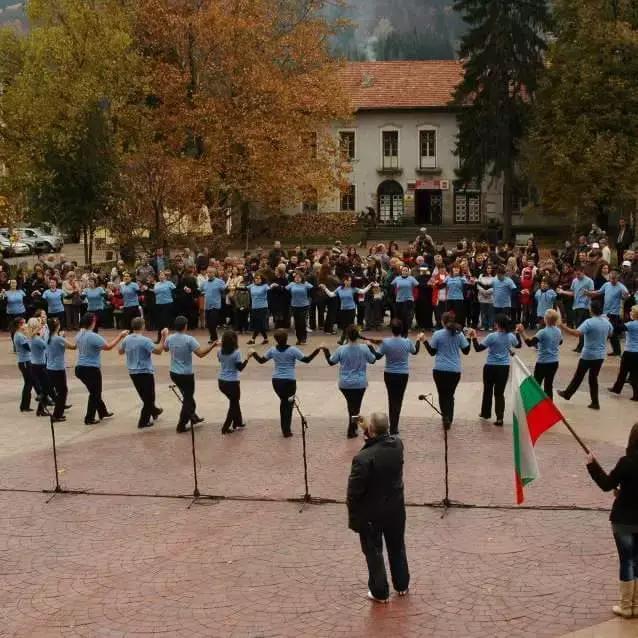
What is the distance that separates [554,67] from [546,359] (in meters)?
33.6

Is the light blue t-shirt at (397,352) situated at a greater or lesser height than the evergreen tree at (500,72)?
lesser

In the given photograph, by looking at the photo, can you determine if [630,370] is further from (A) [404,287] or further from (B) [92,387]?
(B) [92,387]

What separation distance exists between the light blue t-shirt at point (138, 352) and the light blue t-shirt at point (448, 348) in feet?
14.4

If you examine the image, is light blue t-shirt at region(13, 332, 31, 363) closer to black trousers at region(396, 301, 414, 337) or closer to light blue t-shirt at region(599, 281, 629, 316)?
black trousers at region(396, 301, 414, 337)

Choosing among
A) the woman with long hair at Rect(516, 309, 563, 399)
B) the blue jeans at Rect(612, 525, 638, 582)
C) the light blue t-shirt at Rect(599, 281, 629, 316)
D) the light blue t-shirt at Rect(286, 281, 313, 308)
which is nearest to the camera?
the blue jeans at Rect(612, 525, 638, 582)

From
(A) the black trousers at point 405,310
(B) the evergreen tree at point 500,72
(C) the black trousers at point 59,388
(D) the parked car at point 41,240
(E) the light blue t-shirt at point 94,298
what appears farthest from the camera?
(D) the parked car at point 41,240

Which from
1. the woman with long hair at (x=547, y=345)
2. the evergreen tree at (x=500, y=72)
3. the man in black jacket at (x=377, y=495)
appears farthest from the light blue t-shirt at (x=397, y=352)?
the evergreen tree at (x=500, y=72)

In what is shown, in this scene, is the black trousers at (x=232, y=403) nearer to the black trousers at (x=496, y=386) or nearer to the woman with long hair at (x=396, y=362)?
the woman with long hair at (x=396, y=362)

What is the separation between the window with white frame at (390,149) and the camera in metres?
57.5

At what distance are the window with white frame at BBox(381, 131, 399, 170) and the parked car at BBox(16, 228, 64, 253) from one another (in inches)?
788

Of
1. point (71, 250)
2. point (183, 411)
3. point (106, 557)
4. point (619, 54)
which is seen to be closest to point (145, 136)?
point (71, 250)

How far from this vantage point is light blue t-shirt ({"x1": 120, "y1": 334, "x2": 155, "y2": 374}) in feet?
48.0

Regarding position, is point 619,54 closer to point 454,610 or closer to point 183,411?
point 183,411

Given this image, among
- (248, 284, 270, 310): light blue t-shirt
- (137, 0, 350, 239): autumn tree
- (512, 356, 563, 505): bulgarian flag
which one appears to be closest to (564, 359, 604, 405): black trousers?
(512, 356, 563, 505): bulgarian flag
